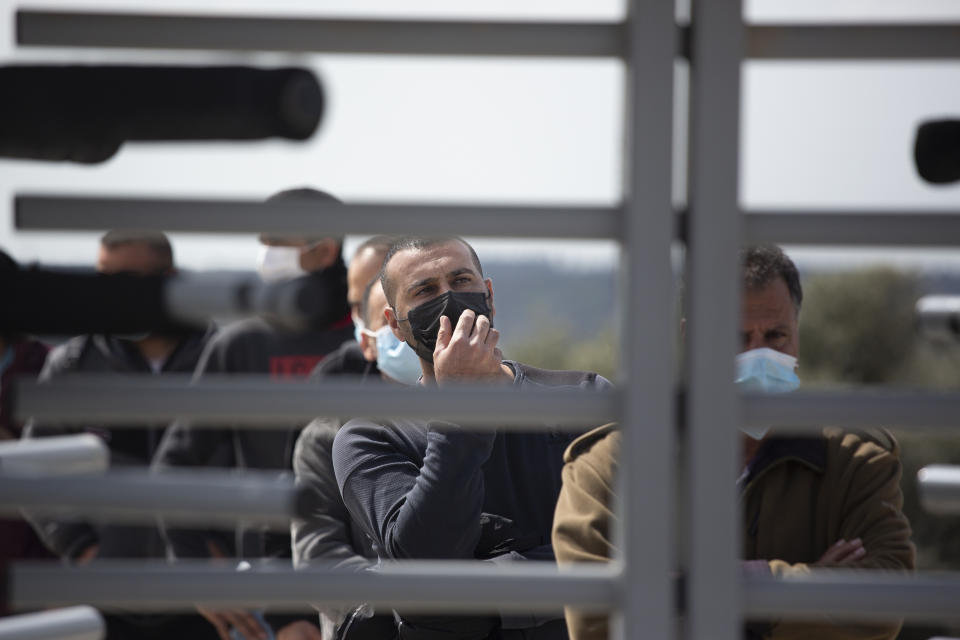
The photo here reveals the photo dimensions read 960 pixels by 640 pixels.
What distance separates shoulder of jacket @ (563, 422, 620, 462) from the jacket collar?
1.39 feet

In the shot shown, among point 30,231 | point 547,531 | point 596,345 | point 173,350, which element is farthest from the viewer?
point 596,345

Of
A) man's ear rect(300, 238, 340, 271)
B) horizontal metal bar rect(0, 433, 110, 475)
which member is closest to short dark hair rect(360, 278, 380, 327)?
man's ear rect(300, 238, 340, 271)

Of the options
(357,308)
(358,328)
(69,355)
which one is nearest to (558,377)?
(358,328)

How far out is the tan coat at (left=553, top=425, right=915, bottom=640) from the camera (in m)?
2.64

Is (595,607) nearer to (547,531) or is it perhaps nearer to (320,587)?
(320,587)

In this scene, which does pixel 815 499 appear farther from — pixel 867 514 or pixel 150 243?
pixel 150 243

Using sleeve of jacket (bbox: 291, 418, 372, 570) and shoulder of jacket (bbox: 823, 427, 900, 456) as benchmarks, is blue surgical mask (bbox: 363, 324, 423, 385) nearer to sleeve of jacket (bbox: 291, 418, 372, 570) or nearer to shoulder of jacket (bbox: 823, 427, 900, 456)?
sleeve of jacket (bbox: 291, 418, 372, 570)

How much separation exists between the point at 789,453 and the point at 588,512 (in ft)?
1.99

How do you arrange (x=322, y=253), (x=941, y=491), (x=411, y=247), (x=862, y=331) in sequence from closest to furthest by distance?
(x=941, y=491), (x=411, y=247), (x=322, y=253), (x=862, y=331)

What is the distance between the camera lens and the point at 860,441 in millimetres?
2961

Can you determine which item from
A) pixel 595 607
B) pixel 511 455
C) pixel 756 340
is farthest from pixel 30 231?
pixel 756 340

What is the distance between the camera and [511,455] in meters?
3.06

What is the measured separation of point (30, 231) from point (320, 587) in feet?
1.68

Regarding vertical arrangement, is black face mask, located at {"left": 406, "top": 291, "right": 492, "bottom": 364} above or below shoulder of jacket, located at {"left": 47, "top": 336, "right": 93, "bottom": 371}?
above
